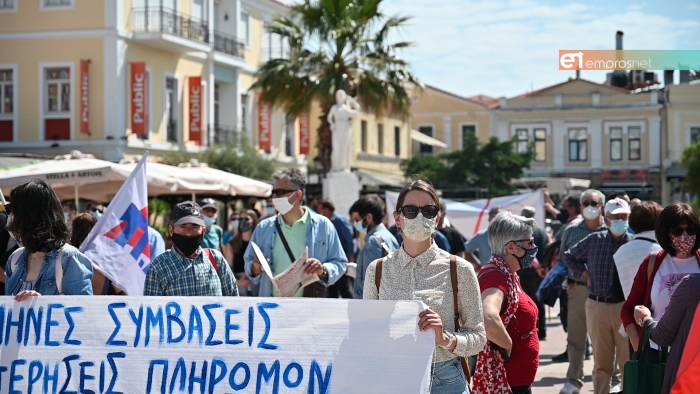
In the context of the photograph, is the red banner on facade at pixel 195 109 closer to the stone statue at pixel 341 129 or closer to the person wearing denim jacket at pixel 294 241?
the stone statue at pixel 341 129

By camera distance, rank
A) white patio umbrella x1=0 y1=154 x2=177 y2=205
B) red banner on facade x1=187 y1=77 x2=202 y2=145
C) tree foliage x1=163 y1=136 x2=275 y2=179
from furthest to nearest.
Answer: red banner on facade x1=187 y1=77 x2=202 y2=145 < tree foliage x1=163 y1=136 x2=275 y2=179 < white patio umbrella x1=0 y1=154 x2=177 y2=205

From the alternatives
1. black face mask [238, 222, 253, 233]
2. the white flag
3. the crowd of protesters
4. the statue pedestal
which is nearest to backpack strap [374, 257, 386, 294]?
the crowd of protesters

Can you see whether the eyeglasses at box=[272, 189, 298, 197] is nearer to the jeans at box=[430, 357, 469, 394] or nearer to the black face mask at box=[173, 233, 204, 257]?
the black face mask at box=[173, 233, 204, 257]

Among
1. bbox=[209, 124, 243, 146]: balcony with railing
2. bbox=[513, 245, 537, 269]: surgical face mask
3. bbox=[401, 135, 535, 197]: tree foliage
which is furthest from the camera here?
bbox=[401, 135, 535, 197]: tree foliage

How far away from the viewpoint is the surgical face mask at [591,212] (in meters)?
9.71

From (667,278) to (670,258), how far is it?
0.47 feet

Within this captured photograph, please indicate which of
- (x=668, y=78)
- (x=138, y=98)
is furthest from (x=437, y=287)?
(x=668, y=78)

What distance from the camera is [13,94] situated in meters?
33.9

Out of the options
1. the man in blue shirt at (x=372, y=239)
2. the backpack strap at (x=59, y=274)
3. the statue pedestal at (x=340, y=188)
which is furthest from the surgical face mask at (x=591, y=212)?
the statue pedestal at (x=340, y=188)

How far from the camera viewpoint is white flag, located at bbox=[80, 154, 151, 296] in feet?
25.1

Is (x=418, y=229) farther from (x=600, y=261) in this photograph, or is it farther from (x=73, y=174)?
(x=73, y=174)

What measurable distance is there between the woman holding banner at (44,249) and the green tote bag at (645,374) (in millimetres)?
2860

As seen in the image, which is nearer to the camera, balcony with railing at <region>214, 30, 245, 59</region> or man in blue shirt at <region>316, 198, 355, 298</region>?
man in blue shirt at <region>316, 198, 355, 298</region>

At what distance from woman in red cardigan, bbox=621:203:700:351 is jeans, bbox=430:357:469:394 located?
5.64ft
